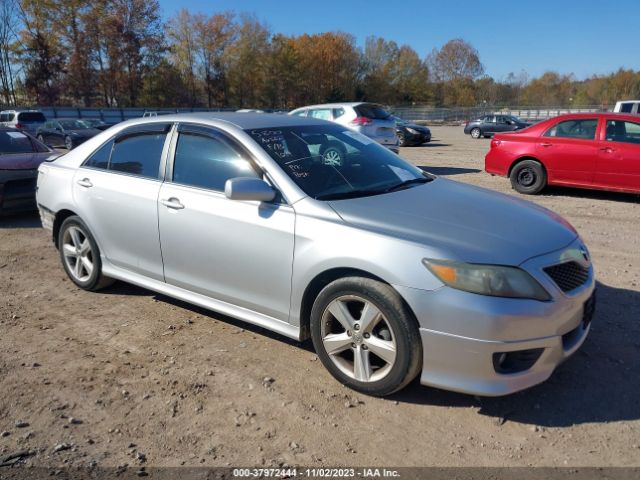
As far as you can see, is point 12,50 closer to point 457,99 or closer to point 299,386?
point 299,386

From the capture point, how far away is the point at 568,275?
9.72 ft

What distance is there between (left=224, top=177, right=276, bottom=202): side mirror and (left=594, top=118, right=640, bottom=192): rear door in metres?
7.17

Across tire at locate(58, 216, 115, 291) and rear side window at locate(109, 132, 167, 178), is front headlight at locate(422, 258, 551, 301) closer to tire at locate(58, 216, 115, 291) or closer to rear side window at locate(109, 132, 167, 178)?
rear side window at locate(109, 132, 167, 178)

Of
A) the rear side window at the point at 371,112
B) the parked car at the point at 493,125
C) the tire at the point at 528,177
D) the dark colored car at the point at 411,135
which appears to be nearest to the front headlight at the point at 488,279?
the tire at the point at 528,177

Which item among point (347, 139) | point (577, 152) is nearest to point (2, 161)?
point (347, 139)

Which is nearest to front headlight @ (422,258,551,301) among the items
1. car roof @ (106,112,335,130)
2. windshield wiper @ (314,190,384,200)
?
windshield wiper @ (314,190,384,200)

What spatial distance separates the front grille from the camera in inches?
113

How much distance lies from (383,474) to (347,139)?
8.56ft

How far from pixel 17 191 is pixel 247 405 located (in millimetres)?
6306

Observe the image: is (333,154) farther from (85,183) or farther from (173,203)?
(85,183)

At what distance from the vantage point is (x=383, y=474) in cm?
244

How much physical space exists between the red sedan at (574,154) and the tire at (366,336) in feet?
23.3

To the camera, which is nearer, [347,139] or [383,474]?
[383,474]

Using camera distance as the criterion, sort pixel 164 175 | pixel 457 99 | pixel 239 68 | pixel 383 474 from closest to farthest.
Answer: pixel 383 474, pixel 164 175, pixel 239 68, pixel 457 99
